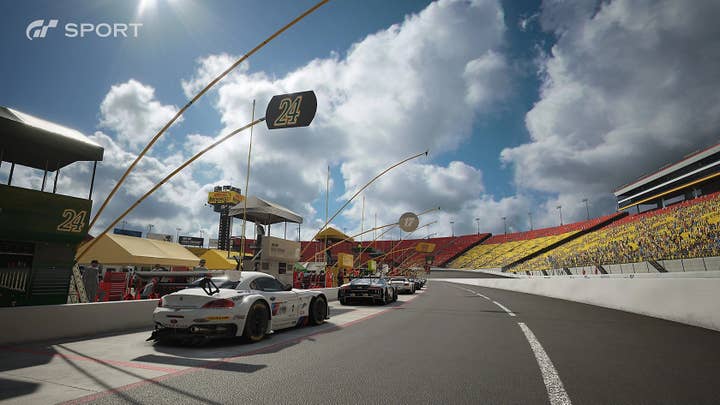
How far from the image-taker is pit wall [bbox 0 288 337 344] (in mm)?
6324

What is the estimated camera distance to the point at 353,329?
8.28 m

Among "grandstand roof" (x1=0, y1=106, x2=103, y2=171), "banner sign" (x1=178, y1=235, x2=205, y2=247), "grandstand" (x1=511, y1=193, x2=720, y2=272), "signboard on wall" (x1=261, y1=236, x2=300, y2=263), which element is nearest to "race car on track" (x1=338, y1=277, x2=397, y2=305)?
"signboard on wall" (x1=261, y1=236, x2=300, y2=263)

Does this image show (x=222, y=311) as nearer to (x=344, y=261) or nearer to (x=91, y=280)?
(x=91, y=280)

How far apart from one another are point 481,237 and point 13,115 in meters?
99.7

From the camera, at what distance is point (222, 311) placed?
6.26m

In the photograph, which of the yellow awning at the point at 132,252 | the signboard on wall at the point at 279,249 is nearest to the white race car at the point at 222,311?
the yellow awning at the point at 132,252

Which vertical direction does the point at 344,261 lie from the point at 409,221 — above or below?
below

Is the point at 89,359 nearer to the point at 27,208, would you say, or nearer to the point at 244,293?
the point at 244,293

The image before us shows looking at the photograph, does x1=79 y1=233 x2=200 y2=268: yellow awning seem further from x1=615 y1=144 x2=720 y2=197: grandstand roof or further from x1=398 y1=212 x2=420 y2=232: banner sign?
x1=615 y1=144 x2=720 y2=197: grandstand roof

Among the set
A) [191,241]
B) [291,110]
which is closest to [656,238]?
[291,110]

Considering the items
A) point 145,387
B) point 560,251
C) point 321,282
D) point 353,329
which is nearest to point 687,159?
point 560,251

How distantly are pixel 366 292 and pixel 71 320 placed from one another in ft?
32.7

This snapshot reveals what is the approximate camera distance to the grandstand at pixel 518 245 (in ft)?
213

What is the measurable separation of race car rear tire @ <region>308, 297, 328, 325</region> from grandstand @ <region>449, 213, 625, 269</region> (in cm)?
5694
